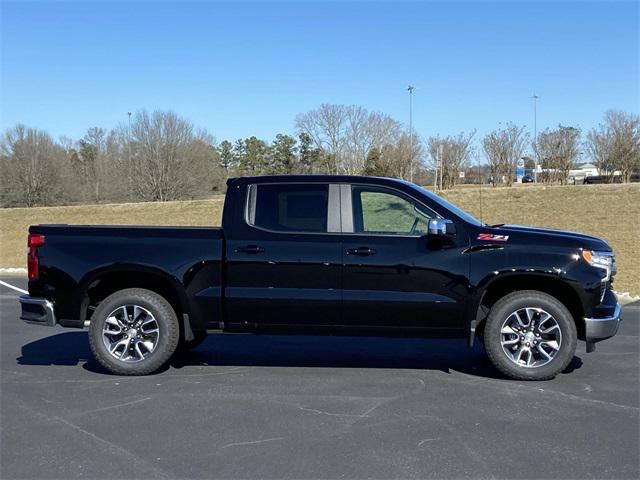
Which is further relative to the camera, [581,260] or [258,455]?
[581,260]

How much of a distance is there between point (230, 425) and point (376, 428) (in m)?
1.07

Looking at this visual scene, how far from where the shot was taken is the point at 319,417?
4.97 m

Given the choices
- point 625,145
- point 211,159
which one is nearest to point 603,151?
point 625,145

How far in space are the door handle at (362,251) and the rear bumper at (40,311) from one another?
2908mm

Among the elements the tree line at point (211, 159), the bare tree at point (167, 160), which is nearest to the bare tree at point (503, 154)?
the tree line at point (211, 159)

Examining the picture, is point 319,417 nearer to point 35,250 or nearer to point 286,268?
point 286,268

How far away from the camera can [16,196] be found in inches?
1913

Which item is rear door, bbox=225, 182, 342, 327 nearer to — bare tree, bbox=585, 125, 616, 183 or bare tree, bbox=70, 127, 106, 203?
bare tree, bbox=585, 125, 616, 183

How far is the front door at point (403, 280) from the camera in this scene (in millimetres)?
5906

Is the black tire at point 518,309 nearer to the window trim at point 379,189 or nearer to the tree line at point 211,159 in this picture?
the window trim at point 379,189

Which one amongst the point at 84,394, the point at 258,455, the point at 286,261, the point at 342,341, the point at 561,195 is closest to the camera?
the point at 258,455

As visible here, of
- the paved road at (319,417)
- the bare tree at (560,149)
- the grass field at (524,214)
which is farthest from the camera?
the bare tree at (560,149)

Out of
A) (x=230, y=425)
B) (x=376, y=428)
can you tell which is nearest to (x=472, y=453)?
(x=376, y=428)

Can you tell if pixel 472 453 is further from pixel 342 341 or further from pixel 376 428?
pixel 342 341
